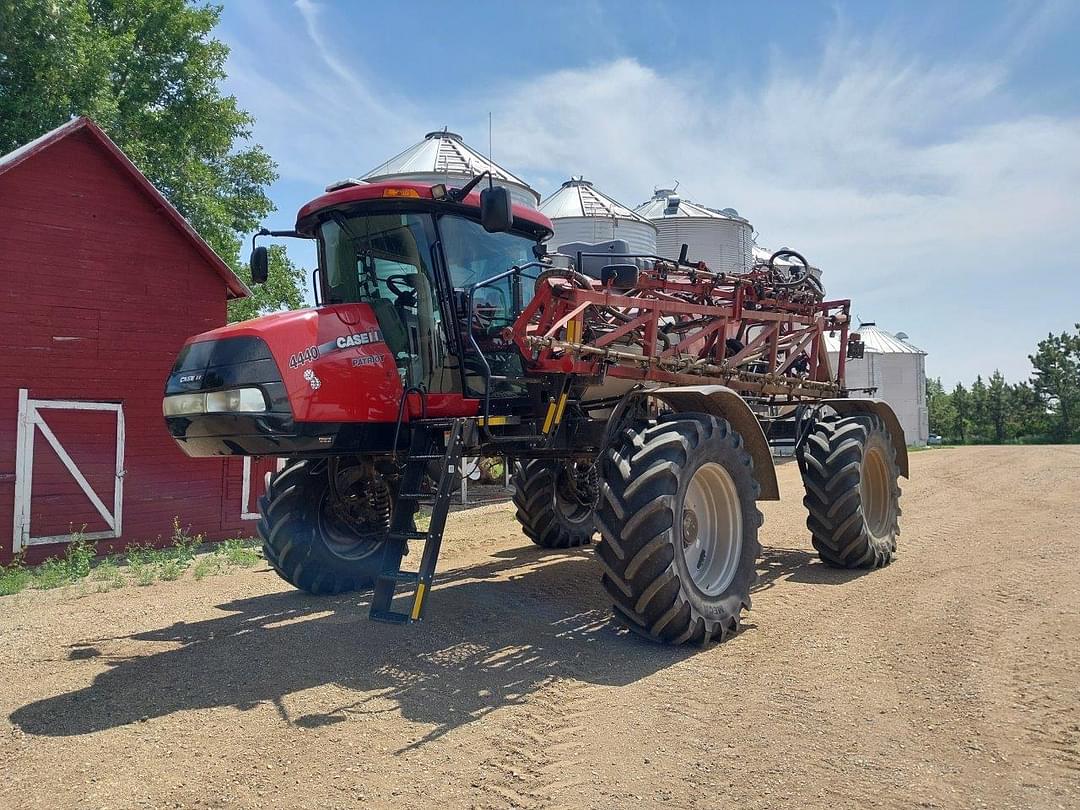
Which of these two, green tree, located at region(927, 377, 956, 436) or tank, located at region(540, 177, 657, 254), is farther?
green tree, located at region(927, 377, 956, 436)

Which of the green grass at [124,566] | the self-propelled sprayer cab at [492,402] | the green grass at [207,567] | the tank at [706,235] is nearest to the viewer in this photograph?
the self-propelled sprayer cab at [492,402]

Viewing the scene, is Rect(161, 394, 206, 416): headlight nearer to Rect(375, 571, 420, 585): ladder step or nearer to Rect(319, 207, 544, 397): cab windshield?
Rect(319, 207, 544, 397): cab windshield

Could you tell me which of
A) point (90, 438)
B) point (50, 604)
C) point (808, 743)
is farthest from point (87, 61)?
point (808, 743)

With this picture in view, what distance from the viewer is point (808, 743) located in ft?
12.4

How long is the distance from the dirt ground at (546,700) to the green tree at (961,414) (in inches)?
2305

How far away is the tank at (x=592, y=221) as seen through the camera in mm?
23094

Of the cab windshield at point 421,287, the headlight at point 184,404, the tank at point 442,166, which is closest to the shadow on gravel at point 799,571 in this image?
the cab windshield at point 421,287

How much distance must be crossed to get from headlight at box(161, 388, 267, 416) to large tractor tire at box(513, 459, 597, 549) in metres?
4.39

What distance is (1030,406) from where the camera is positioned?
54625 millimetres

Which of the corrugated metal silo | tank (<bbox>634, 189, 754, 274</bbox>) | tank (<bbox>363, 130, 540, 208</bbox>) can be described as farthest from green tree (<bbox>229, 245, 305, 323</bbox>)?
the corrugated metal silo

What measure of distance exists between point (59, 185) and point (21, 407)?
9.63ft

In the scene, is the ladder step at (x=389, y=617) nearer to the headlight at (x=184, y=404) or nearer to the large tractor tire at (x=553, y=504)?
the headlight at (x=184, y=404)

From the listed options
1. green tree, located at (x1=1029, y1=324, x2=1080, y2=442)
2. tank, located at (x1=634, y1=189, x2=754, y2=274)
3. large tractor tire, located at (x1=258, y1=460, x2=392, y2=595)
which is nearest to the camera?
large tractor tire, located at (x1=258, y1=460, x2=392, y2=595)

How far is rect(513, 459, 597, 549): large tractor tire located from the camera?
923cm
